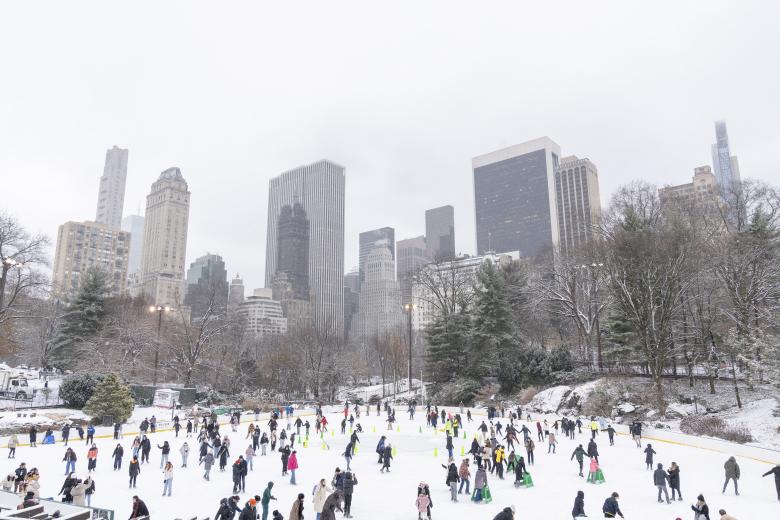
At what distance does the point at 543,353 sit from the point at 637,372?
25.2 ft

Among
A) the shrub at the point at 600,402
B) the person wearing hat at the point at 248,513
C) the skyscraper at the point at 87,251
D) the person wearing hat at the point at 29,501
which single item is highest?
the skyscraper at the point at 87,251

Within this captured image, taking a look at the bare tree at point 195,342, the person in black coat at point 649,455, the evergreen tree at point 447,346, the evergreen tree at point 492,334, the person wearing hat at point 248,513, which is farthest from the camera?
the evergreen tree at point 447,346

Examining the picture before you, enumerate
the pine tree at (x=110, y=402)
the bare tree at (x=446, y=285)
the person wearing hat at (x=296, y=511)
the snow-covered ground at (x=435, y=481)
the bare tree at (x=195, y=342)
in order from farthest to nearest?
the bare tree at (x=446, y=285) < the bare tree at (x=195, y=342) < the pine tree at (x=110, y=402) < the snow-covered ground at (x=435, y=481) < the person wearing hat at (x=296, y=511)

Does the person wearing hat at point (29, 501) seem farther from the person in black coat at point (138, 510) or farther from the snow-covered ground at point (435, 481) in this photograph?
the snow-covered ground at point (435, 481)

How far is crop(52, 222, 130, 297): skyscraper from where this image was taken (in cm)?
18488

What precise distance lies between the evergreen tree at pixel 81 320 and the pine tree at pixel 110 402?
19702 mm

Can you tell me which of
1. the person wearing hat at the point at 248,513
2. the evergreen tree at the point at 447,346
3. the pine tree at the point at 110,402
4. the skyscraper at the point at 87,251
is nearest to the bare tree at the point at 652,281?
the evergreen tree at the point at 447,346

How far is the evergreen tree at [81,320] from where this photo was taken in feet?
158

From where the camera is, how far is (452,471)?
16016 mm

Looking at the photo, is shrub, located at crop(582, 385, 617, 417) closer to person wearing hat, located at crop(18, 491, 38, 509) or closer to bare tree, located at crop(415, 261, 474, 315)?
bare tree, located at crop(415, 261, 474, 315)

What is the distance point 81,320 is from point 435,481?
42.9 metres

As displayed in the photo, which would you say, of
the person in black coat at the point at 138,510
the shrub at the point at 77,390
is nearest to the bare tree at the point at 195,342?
the shrub at the point at 77,390

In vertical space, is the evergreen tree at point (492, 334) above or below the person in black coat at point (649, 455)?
above

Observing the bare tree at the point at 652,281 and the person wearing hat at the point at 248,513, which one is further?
the bare tree at the point at 652,281
